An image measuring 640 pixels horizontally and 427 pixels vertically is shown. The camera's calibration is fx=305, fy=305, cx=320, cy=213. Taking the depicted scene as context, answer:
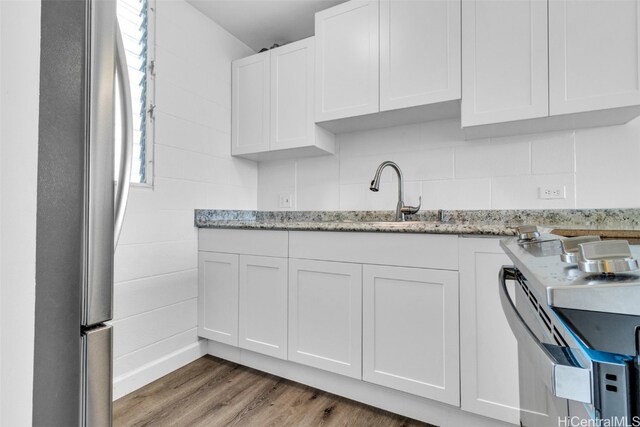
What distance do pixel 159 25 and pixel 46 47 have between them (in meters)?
1.77

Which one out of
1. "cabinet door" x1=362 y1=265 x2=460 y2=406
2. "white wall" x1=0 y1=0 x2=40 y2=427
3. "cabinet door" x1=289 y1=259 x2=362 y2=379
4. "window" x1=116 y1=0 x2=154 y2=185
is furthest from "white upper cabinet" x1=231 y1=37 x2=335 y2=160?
"white wall" x1=0 y1=0 x2=40 y2=427

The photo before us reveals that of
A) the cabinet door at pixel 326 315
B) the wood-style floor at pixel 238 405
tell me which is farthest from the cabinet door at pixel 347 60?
the wood-style floor at pixel 238 405

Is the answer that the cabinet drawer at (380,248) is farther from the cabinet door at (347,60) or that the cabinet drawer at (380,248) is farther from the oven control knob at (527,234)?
the cabinet door at (347,60)

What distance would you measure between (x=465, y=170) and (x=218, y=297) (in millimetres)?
1756

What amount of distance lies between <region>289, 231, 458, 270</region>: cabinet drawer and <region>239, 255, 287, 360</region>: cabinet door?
0.59 ft

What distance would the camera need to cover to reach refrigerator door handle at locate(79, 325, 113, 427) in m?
0.51

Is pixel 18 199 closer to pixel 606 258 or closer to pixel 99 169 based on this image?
pixel 99 169

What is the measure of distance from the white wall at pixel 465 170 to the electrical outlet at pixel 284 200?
0.13ft

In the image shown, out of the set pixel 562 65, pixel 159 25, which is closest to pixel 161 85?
pixel 159 25

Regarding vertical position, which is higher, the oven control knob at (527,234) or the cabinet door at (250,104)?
the cabinet door at (250,104)

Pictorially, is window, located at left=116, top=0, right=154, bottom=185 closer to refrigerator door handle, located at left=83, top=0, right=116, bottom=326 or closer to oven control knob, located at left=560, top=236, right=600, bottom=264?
refrigerator door handle, located at left=83, top=0, right=116, bottom=326

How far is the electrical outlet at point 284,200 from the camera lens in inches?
99.2

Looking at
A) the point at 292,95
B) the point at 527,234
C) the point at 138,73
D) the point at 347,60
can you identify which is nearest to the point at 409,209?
the point at 347,60

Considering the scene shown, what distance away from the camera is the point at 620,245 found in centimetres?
30
